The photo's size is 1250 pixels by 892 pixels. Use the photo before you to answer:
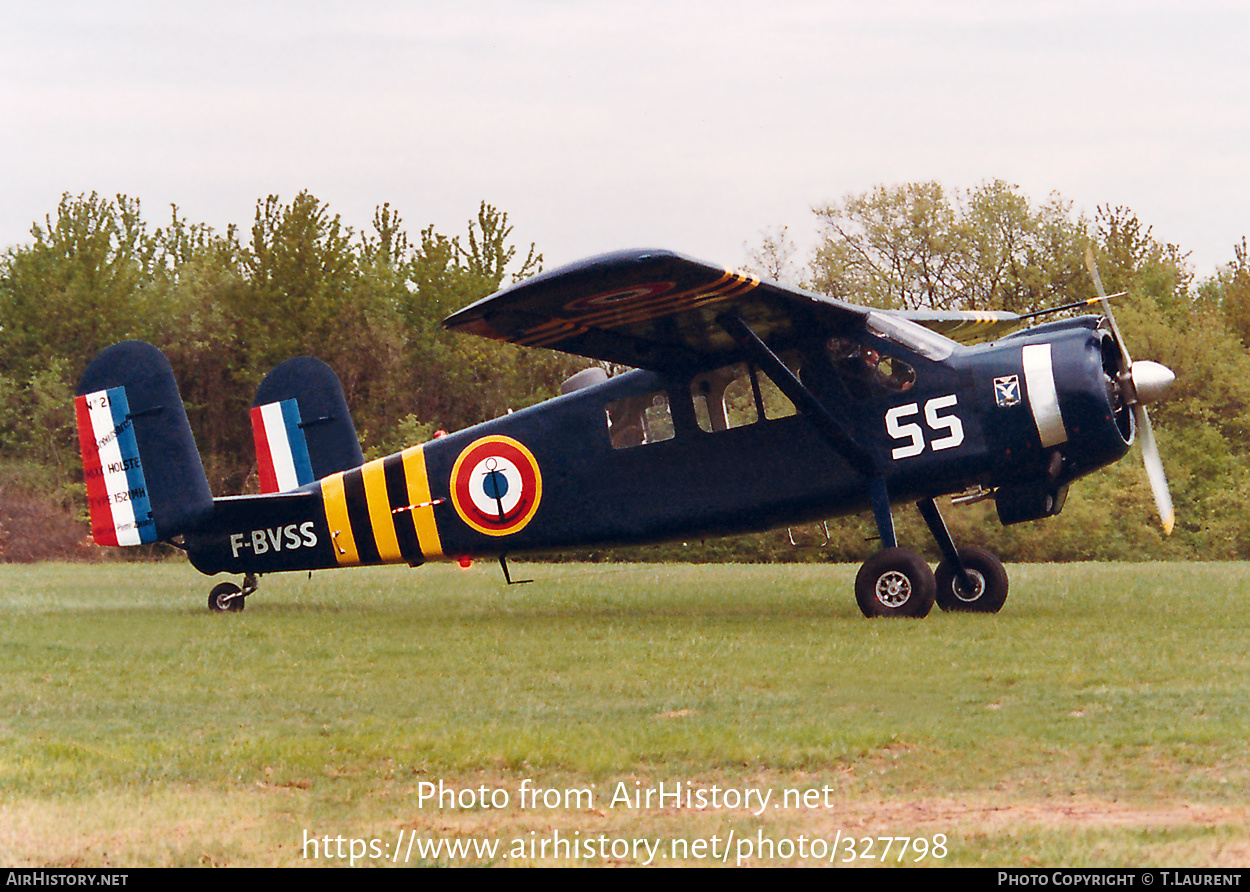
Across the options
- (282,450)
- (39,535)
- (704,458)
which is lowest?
(704,458)

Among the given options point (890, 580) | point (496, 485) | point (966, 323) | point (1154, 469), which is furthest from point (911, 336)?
point (496, 485)

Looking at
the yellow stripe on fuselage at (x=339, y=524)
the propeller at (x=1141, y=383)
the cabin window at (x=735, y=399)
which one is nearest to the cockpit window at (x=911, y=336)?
the cabin window at (x=735, y=399)

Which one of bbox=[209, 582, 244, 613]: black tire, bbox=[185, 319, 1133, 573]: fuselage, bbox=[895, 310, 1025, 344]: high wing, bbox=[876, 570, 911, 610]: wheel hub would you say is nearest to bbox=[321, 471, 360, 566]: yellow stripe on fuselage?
bbox=[185, 319, 1133, 573]: fuselage

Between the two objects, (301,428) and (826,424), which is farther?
(301,428)

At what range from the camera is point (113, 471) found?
15.9 metres

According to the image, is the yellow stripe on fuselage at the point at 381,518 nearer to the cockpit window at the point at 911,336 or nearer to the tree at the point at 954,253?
the cockpit window at the point at 911,336

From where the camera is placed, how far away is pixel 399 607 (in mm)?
16531

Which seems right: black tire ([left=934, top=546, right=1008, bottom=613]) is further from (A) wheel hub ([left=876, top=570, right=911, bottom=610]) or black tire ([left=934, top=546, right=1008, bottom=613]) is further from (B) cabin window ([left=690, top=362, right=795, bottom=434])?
(B) cabin window ([left=690, top=362, right=795, bottom=434])

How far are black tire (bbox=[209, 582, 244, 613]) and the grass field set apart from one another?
1.30 m

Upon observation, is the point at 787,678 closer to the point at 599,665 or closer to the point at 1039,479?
the point at 599,665

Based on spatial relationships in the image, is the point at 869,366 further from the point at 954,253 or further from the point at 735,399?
the point at 954,253

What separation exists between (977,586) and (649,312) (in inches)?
179

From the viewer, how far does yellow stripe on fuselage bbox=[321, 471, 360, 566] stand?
623 inches

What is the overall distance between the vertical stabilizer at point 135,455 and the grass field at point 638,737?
4.80 feet
